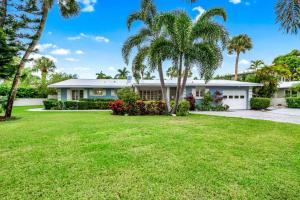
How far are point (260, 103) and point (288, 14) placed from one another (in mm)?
20880

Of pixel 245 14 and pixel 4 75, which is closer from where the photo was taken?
pixel 4 75

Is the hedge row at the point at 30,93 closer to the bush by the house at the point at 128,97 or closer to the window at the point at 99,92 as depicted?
the window at the point at 99,92

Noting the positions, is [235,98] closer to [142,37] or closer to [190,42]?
[190,42]

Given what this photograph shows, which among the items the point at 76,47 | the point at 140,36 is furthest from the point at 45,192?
the point at 76,47

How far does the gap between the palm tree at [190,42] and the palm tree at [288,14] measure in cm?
1019

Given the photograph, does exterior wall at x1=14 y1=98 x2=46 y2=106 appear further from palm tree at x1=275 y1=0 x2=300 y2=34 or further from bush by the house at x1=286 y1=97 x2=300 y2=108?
bush by the house at x1=286 y1=97 x2=300 y2=108

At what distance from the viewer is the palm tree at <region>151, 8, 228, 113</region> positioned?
44.3 feet

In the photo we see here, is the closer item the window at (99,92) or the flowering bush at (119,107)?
the flowering bush at (119,107)

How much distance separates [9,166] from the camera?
4594 millimetres

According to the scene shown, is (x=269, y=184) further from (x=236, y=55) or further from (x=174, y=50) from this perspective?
(x=236, y=55)

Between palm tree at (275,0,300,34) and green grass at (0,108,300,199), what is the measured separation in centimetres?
278

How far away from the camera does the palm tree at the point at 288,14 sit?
324cm

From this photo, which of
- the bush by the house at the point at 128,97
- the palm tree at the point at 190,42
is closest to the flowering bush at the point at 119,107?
the bush by the house at the point at 128,97

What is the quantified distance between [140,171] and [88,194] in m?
1.26
